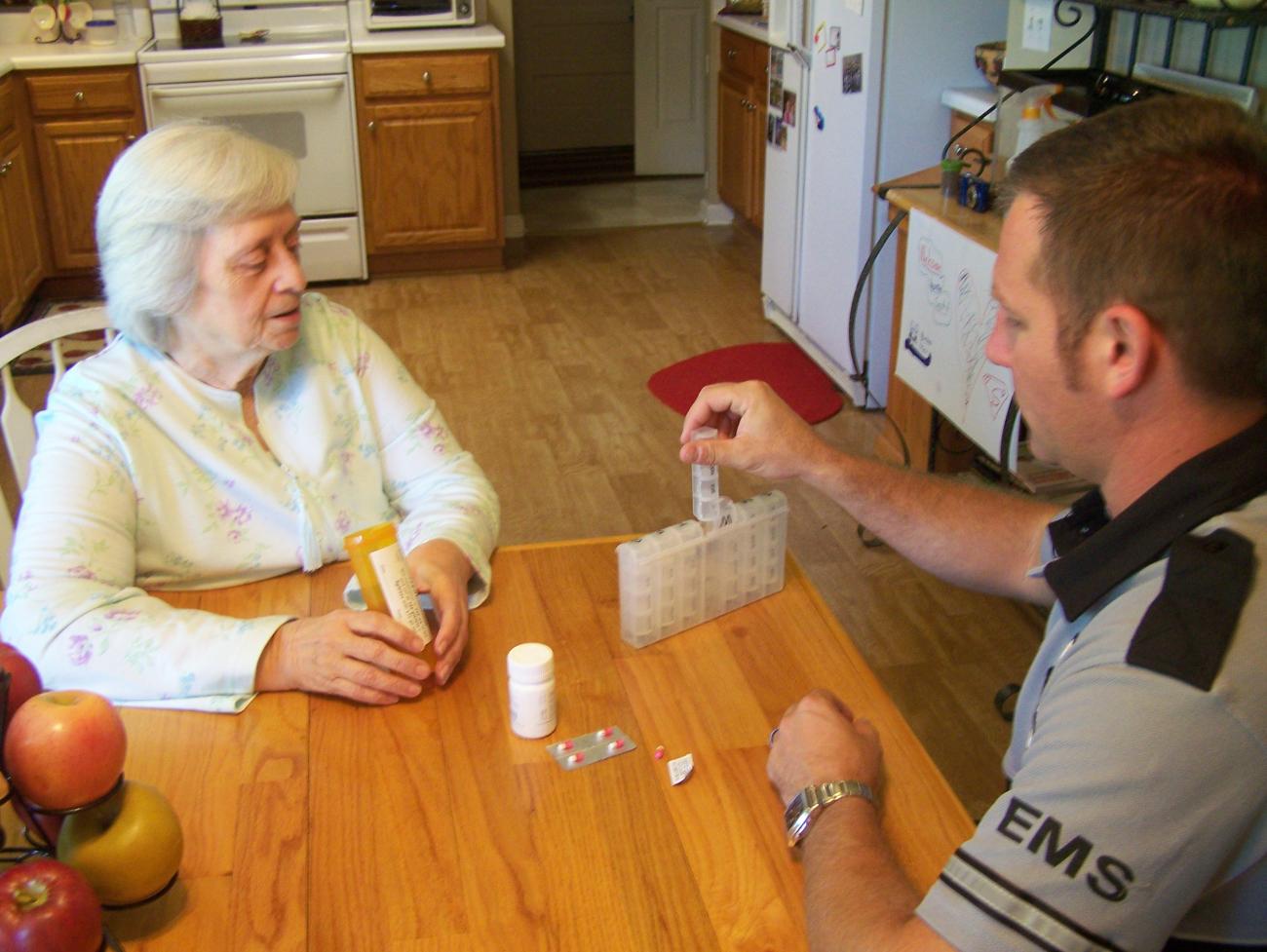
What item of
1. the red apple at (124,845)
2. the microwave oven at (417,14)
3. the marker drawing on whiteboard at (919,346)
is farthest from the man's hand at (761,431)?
the microwave oven at (417,14)

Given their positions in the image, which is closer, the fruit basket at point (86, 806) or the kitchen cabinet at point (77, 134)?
the fruit basket at point (86, 806)

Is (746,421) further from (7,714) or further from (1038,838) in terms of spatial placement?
(7,714)

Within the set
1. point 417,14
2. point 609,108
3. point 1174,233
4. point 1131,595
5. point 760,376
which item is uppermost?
point 1174,233

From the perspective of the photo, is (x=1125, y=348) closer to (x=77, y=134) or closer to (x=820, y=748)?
(x=820, y=748)

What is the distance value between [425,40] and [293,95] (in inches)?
21.6

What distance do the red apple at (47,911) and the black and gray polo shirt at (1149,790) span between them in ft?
1.88

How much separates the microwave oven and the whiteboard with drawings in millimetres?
2698

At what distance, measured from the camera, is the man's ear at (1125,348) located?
36.7 inches

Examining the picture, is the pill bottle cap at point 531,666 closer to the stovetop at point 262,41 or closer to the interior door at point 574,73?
the stovetop at point 262,41

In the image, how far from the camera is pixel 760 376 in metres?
4.30

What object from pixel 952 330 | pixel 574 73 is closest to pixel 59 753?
pixel 952 330

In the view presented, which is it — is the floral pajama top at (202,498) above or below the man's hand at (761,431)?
below

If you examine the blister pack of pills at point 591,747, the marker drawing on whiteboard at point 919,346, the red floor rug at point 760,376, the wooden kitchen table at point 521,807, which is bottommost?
the red floor rug at point 760,376

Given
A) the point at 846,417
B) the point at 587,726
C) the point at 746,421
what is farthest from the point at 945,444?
the point at 587,726
